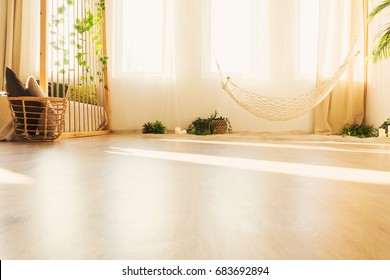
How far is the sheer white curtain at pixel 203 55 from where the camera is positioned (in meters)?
4.57

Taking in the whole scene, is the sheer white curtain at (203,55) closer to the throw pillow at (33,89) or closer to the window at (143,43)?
the window at (143,43)

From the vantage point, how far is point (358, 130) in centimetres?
422

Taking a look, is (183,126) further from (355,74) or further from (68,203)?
(68,203)

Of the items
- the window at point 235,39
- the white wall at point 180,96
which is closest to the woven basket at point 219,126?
the white wall at point 180,96

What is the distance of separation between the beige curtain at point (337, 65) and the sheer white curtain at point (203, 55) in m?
0.09

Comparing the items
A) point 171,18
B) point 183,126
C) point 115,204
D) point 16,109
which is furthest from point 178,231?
point 171,18

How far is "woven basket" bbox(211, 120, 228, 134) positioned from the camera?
4301 mm

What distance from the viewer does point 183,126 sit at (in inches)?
181

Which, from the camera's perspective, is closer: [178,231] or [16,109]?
[178,231]

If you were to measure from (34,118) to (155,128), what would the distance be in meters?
1.85

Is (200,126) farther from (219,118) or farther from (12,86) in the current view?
(12,86)

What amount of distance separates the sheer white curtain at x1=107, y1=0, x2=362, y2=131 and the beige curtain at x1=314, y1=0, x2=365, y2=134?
95 mm

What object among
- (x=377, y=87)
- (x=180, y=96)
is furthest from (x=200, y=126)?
(x=377, y=87)
